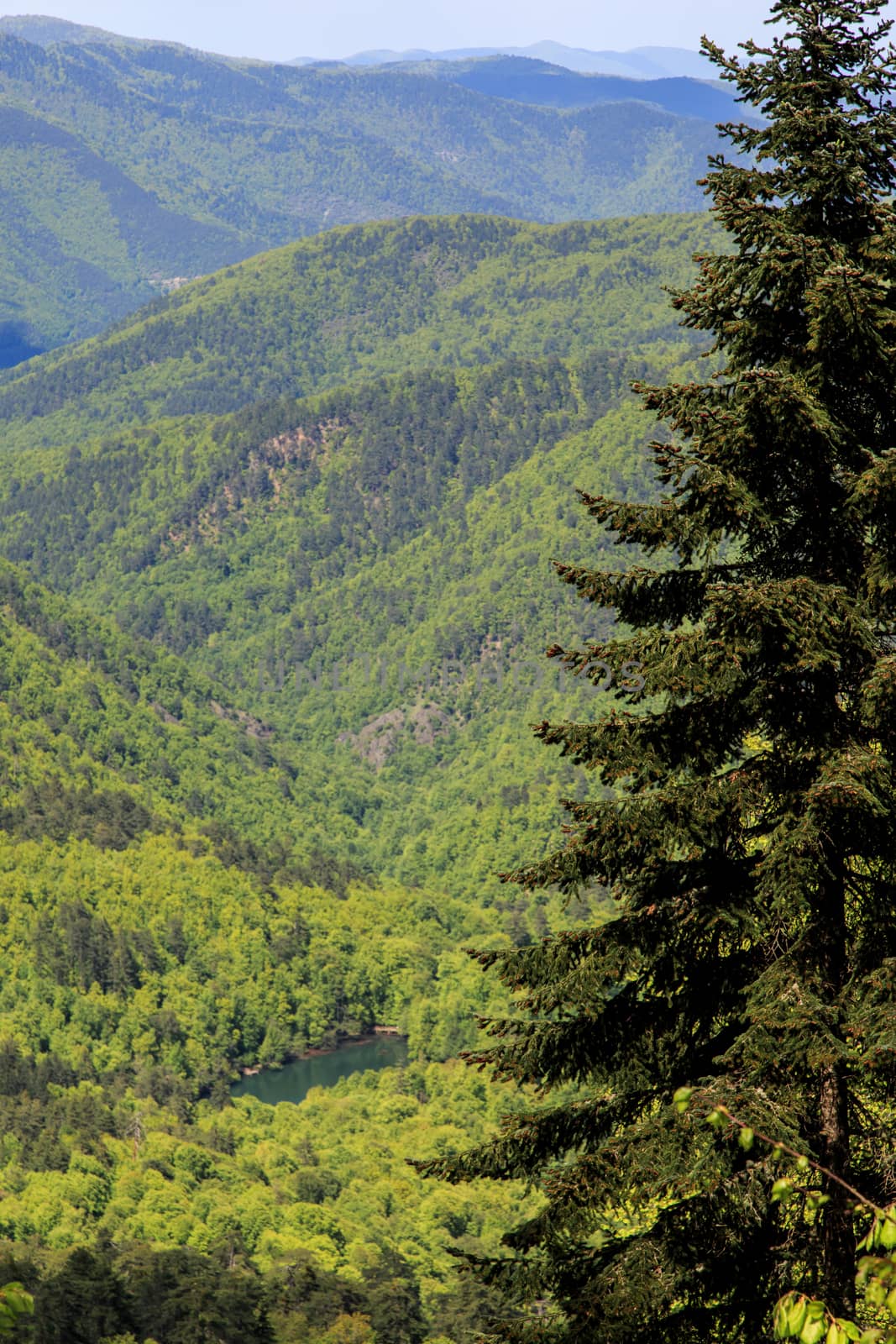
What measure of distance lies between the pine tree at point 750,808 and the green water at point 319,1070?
163m

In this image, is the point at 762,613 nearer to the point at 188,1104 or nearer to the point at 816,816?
the point at 816,816

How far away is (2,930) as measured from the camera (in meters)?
192

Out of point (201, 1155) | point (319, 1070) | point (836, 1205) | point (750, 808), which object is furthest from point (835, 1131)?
point (319, 1070)

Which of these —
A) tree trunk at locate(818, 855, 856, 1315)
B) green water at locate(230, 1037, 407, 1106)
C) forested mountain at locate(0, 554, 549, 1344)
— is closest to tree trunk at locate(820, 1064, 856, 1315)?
tree trunk at locate(818, 855, 856, 1315)

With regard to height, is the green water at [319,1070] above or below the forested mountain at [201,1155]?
below

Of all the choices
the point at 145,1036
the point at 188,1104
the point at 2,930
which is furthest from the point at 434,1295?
the point at 2,930

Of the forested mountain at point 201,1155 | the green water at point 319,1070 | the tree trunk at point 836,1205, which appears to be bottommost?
the green water at point 319,1070

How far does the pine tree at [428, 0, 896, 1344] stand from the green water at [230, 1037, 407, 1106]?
163 m

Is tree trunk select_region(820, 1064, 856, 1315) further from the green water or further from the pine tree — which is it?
the green water

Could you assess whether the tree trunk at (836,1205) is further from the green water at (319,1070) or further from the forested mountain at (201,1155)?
the green water at (319,1070)

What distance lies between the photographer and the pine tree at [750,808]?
17.2 m

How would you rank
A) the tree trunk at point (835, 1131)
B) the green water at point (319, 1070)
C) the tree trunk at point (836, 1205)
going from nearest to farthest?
the tree trunk at point (836, 1205) → the tree trunk at point (835, 1131) → the green water at point (319, 1070)

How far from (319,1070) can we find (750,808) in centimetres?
17880

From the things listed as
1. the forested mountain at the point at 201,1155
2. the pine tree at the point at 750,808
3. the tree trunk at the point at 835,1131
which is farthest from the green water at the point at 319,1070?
the tree trunk at the point at 835,1131
